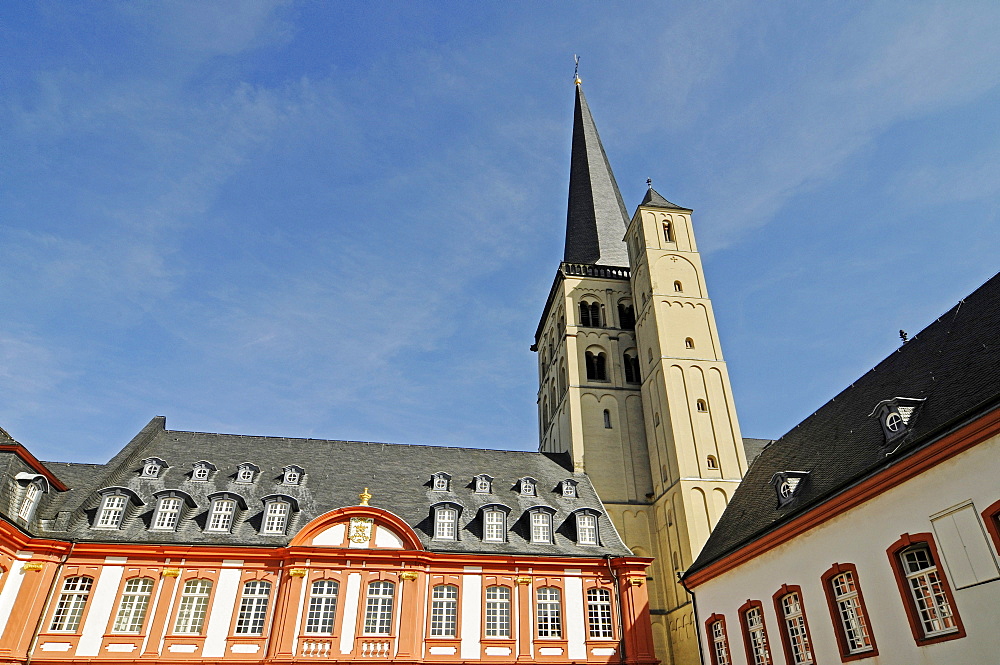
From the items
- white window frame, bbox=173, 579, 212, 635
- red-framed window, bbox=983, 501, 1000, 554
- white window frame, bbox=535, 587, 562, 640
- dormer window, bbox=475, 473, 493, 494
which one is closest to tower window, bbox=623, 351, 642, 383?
dormer window, bbox=475, 473, 493, 494

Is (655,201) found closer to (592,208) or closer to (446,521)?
(592,208)

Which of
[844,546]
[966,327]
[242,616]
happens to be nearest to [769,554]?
[844,546]

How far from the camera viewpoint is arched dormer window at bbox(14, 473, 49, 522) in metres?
26.4

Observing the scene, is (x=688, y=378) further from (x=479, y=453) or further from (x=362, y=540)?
(x=362, y=540)

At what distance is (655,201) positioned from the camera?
1855 inches

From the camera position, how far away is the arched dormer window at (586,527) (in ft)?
98.8

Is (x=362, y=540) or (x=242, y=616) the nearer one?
(x=242, y=616)

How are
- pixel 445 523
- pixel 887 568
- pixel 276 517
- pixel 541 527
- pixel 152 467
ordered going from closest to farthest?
pixel 887 568
pixel 276 517
pixel 445 523
pixel 541 527
pixel 152 467

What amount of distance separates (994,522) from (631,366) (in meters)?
30.0

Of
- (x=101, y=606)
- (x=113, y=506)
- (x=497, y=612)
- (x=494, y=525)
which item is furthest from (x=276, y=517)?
(x=497, y=612)

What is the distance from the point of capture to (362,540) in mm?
27750

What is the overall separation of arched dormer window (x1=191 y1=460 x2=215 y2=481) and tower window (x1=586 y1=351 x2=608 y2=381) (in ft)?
74.4

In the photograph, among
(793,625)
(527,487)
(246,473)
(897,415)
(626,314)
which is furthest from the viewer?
(626,314)

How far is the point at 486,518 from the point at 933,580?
1747cm
